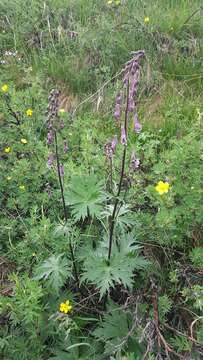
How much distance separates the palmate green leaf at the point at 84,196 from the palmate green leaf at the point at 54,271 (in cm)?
25

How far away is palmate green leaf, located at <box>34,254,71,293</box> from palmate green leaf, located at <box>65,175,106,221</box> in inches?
9.7

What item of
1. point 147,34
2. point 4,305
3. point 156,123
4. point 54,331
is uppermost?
point 147,34

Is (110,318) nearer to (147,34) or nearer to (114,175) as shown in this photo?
(114,175)

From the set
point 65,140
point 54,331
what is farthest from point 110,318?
point 65,140

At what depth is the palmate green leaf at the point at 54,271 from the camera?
216cm

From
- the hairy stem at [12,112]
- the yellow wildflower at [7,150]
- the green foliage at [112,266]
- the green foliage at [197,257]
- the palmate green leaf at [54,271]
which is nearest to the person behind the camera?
the green foliage at [112,266]

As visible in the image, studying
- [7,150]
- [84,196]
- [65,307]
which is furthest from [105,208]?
[7,150]

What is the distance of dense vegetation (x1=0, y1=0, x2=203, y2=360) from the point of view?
6.95ft

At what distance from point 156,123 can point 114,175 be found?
2.96 feet

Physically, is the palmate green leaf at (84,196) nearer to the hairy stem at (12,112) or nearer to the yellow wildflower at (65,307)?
Answer: the yellow wildflower at (65,307)

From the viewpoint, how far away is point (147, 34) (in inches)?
162

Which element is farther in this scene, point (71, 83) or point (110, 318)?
point (71, 83)

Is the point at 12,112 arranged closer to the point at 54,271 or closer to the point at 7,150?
the point at 7,150

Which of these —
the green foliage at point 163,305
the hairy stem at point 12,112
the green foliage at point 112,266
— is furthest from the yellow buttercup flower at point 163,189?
the hairy stem at point 12,112
